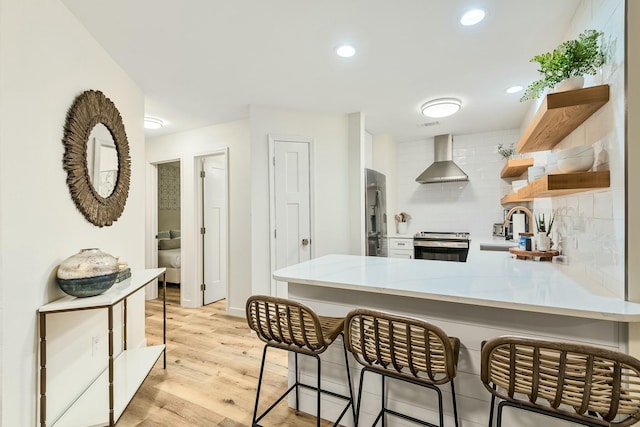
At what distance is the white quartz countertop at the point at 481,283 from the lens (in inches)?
45.8

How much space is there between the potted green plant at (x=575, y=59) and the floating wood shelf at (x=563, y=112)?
144 millimetres

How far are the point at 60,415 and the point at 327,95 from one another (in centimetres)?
317

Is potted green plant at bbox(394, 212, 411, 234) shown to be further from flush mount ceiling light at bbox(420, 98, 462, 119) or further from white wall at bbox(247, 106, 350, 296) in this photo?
flush mount ceiling light at bbox(420, 98, 462, 119)

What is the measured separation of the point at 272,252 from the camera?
334 centimetres

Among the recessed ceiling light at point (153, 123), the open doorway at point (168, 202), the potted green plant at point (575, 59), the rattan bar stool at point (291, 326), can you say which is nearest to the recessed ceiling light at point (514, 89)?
the potted green plant at point (575, 59)

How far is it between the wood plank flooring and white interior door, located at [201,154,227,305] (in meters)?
0.87

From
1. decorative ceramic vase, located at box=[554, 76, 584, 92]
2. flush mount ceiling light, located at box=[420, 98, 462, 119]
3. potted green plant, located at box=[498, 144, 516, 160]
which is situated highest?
flush mount ceiling light, located at box=[420, 98, 462, 119]

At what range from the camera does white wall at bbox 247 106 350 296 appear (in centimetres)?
331

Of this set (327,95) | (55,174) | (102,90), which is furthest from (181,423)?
(327,95)

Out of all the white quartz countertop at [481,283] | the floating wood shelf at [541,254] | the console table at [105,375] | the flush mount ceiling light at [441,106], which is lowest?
the console table at [105,375]

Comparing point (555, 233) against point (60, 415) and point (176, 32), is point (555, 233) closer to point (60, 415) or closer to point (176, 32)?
point (176, 32)

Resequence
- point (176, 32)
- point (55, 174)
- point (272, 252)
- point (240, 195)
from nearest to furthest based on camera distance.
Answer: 1. point (55, 174)
2. point (176, 32)
3. point (272, 252)
4. point (240, 195)

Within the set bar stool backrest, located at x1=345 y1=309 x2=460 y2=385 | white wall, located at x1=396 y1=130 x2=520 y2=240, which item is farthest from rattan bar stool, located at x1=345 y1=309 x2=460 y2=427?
white wall, located at x1=396 y1=130 x2=520 y2=240

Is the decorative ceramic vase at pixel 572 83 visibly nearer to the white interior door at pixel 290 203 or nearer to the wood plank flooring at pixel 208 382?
the wood plank flooring at pixel 208 382
